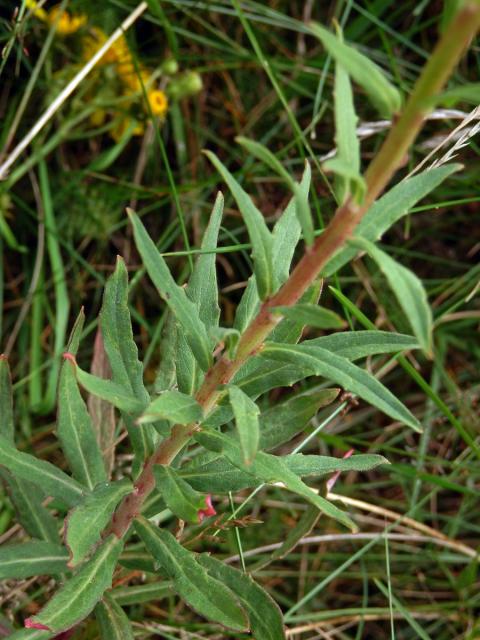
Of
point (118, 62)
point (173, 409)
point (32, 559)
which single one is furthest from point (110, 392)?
point (118, 62)

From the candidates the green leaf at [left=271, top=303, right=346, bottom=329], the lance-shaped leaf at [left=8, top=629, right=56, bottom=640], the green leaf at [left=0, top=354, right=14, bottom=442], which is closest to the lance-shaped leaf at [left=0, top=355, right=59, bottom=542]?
the green leaf at [left=0, top=354, right=14, bottom=442]

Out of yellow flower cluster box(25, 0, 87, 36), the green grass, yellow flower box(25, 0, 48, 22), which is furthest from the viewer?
A: yellow flower cluster box(25, 0, 87, 36)

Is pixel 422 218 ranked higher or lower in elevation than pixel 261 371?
lower

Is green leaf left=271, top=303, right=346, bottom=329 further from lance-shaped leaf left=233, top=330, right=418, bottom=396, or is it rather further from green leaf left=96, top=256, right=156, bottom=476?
green leaf left=96, top=256, right=156, bottom=476

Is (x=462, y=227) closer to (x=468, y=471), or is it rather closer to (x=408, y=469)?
(x=468, y=471)

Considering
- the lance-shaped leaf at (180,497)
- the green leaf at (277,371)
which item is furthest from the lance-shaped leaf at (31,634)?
the green leaf at (277,371)

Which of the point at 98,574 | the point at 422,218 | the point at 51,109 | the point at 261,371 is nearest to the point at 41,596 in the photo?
the point at 98,574

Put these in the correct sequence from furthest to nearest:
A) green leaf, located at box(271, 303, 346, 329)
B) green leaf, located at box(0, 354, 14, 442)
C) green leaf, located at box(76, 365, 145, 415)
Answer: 1. green leaf, located at box(0, 354, 14, 442)
2. green leaf, located at box(76, 365, 145, 415)
3. green leaf, located at box(271, 303, 346, 329)
